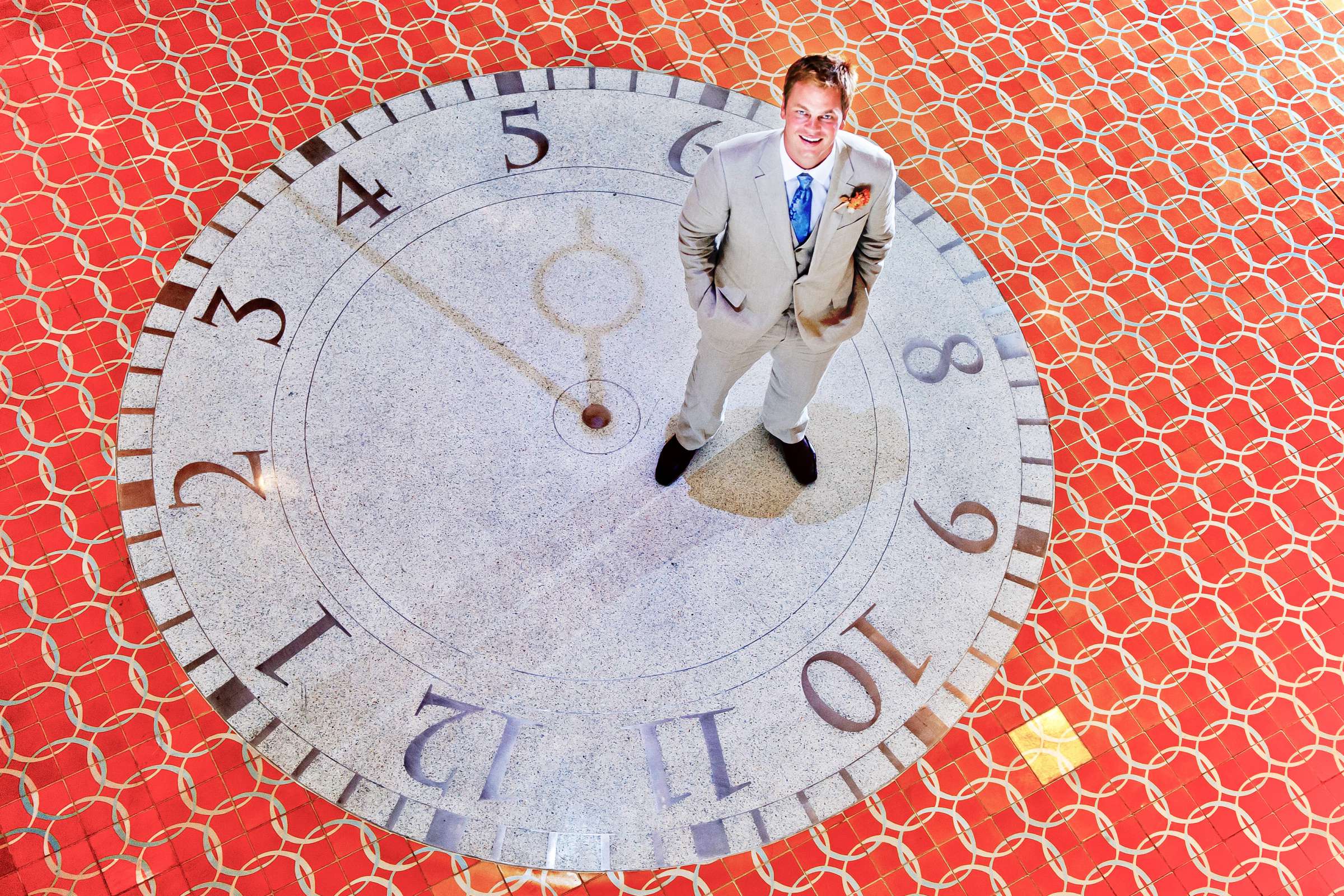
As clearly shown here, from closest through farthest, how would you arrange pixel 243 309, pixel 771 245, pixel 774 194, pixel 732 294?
pixel 774 194
pixel 771 245
pixel 732 294
pixel 243 309

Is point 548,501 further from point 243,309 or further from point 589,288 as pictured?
point 243,309

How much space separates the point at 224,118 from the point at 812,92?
2.73 metres

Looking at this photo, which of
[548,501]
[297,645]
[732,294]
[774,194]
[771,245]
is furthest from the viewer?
[548,501]

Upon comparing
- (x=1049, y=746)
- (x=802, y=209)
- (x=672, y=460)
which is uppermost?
(x=802, y=209)

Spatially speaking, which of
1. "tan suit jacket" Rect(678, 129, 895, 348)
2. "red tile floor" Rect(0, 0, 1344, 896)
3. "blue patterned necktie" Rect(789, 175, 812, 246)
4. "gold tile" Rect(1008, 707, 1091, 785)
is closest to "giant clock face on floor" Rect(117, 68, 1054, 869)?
"red tile floor" Rect(0, 0, 1344, 896)

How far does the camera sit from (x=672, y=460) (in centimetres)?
363

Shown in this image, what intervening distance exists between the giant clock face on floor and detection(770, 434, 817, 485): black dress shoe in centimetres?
6

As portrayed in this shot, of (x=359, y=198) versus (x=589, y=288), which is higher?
(x=359, y=198)

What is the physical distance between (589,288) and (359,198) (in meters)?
0.94

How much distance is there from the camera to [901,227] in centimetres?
417

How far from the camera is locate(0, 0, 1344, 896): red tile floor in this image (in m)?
Result: 3.24

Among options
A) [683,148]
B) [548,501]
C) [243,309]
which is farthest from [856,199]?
[243,309]

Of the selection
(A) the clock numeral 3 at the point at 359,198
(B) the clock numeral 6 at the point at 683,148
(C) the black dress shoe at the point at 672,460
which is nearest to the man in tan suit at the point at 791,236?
(C) the black dress shoe at the point at 672,460

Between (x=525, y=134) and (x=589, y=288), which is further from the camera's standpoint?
(x=525, y=134)
